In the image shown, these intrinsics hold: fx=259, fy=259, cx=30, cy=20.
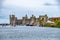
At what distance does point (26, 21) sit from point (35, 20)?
226 mm

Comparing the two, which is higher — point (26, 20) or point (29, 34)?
point (26, 20)

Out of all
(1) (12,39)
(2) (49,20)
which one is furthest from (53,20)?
(1) (12,39)

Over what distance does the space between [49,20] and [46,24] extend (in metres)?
0.39

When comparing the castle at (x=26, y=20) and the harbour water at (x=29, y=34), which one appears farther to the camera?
the harbour water at (x=29, y=34)

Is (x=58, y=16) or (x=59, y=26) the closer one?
(x=58, y=16)

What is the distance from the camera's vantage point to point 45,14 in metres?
6.05

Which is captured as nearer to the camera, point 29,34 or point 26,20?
point 26,20

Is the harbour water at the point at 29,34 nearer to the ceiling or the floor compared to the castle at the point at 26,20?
nearer to the floor

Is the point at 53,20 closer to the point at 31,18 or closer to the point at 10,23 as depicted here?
the point at 31,18

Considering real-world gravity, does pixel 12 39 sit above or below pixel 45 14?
below

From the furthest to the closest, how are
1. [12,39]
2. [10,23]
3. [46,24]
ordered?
[12,39] < [46,24] < [10,23]

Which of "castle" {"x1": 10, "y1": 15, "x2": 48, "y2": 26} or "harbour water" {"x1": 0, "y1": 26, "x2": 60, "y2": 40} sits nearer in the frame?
"castle" {"x1": 10, "y1": 15, "x2": 48, "y2": 26}

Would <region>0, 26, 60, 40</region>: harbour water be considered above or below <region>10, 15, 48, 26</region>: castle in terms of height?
below

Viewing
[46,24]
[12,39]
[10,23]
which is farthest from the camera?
[12,39]
